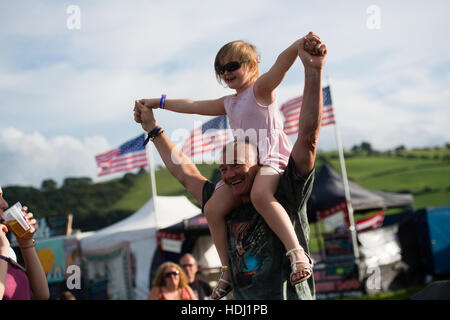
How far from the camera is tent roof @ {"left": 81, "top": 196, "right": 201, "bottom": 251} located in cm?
1332

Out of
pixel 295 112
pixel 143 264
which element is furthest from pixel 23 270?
pixel 295 112

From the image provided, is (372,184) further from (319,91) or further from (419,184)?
(319,91)

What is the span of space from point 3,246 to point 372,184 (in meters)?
52.5

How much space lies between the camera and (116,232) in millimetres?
13523

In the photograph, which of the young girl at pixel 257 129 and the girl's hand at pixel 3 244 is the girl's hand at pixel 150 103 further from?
the girl's hand at pixel 3 244

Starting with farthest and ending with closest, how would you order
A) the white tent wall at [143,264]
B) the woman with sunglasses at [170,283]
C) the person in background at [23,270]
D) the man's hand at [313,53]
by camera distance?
the white tent wall at [143,264]
the woman with sunglasses at [170,283]
the person in background at [23,270]
the man's hand at [313,53]

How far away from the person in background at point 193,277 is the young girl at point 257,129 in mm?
5435

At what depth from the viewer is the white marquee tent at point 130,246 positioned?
1314 centimetres

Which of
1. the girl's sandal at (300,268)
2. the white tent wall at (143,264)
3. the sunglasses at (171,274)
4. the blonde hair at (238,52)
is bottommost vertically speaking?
the white tent wall at (143,264)

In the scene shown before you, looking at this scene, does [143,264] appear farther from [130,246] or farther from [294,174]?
[294,174]

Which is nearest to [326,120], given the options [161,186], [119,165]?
[119,165]

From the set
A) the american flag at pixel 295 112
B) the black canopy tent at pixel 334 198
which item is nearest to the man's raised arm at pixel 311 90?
the black canopy tent at pixel 334 198

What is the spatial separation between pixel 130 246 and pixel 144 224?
0.66 meters

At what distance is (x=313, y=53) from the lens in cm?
170
